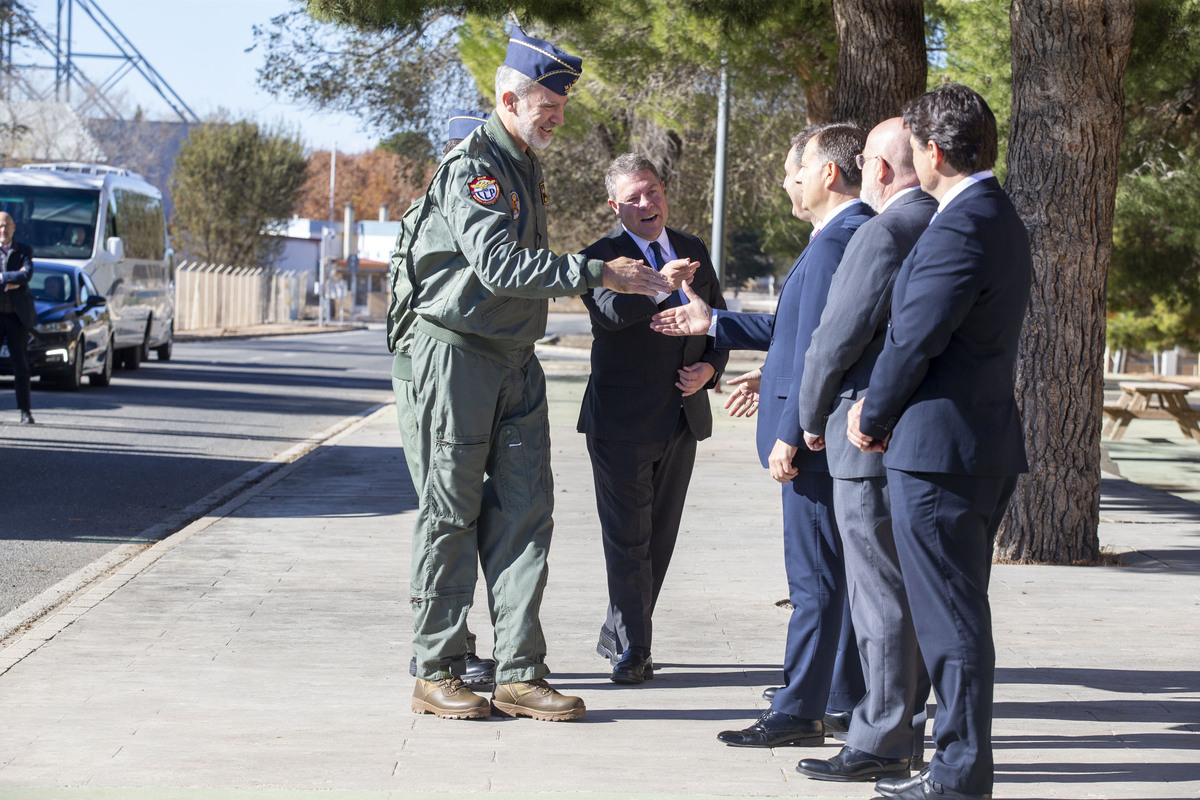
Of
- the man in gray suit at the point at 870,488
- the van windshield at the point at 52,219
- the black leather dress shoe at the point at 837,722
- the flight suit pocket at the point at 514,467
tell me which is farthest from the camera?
the van windshield at the point at 52,219

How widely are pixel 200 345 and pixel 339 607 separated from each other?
30.5m

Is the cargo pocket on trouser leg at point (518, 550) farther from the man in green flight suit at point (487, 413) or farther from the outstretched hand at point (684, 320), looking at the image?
the outstretched hand at point (684, 320)

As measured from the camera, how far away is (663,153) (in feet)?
85.1

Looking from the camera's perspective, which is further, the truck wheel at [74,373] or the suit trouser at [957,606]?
the truck wheel at [74,373]

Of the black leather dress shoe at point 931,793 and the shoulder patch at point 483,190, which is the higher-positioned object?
the shoulder patch at point 483,190

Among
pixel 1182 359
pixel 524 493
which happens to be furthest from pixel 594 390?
pixel 1182 359

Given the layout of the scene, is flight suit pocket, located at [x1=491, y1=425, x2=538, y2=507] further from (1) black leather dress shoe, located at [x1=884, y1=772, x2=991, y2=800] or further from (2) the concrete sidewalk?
(1) black leather dress shoe, located at [x1=884, y1=772, x2=991, y2=800]

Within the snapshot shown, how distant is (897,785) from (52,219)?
20.5 meters

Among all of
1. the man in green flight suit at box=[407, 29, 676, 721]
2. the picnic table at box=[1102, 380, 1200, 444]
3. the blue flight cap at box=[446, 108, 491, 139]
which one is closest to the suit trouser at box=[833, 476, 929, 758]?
the man in green flight suit at box=[407, 29, 676, 721]

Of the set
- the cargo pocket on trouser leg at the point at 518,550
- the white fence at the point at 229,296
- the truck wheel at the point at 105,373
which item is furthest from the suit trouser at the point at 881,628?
the white fence at the point at 229,296

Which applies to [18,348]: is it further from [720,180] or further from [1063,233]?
[720,180]

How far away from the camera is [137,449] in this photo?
41.0 feet

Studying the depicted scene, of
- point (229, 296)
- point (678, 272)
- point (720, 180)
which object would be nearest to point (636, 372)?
point (678, 272)

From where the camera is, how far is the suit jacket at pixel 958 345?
3.62 metres
